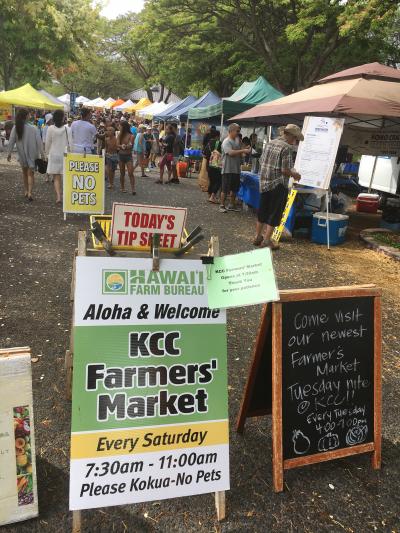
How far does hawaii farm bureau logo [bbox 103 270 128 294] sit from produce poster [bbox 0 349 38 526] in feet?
1.57

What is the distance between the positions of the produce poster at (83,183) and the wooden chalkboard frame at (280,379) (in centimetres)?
595

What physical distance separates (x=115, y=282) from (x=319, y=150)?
Result: 6194 mm

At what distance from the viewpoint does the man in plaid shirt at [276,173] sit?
6609 millimetres

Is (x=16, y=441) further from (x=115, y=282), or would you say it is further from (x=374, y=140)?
(x=374, y=140)

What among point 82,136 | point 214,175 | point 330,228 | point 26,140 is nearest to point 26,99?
point 214,175

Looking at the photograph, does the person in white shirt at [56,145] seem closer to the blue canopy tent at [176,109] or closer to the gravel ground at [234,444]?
the gravel ground at [234,444]

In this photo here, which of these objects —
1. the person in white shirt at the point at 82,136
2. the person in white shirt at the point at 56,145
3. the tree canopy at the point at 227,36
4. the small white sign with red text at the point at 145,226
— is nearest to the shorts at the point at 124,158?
the person in white shirt at the point at 82,136

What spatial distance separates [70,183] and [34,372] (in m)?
5.00

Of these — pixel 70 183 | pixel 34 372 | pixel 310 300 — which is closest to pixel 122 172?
pixel 70 183

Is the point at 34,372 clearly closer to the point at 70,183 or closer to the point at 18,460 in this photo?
the point at 18,460

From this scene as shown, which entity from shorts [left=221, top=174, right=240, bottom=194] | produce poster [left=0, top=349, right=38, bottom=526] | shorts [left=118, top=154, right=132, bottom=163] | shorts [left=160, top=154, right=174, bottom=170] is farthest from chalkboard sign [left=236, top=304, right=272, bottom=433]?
shorts [left=160, top=154, right=174, bottom=170]

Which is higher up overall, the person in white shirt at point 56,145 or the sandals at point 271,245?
the person in white shirt at point 56,145

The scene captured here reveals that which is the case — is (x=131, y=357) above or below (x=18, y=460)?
above

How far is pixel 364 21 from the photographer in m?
15.4
